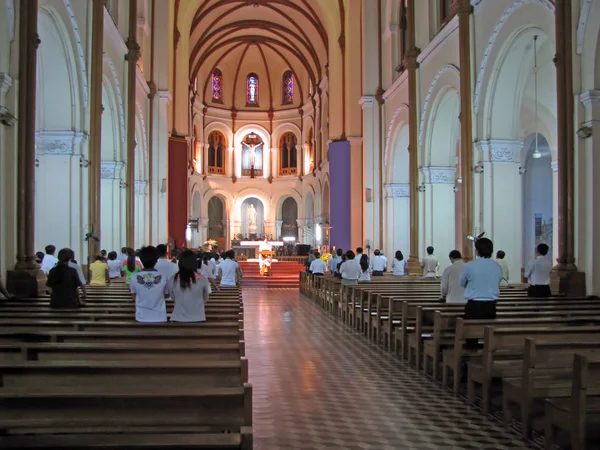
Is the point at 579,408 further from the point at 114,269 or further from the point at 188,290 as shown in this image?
the point at 114,269

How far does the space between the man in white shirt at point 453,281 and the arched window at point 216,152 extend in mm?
34270

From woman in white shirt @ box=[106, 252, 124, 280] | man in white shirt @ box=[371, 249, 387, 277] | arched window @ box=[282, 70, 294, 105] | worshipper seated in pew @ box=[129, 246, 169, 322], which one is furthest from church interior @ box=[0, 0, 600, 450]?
arched window @ box=[282, 70, 294, 105]

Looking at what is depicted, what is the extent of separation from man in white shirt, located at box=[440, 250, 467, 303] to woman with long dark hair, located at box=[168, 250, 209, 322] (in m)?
3.07

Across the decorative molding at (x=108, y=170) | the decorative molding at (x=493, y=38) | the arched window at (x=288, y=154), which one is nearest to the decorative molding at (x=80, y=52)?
the decorative molding at (x=108, y=170)

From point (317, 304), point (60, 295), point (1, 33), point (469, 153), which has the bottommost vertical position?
point (317, 304)

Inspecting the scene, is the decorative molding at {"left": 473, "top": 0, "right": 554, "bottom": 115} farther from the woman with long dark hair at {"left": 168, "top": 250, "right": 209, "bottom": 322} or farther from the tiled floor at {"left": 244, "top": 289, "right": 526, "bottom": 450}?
the woman with long dark hair at {"left": 168, "top": 250, "right": 209, "bottom": 322}

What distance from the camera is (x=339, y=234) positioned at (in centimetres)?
2542

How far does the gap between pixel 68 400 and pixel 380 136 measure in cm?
2040

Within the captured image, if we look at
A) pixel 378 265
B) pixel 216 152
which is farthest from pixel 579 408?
pixel 216 152

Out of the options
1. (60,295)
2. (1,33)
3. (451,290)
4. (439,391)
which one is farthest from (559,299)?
(1,33)

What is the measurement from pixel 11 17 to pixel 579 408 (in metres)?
8.93

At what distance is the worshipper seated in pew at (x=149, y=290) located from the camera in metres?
5.53

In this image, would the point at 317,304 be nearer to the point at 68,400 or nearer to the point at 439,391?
the point at 439,391

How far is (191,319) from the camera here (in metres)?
5.67
